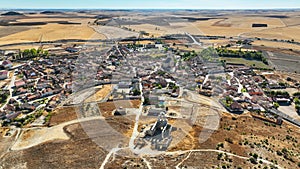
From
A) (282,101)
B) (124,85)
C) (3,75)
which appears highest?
(3,75)

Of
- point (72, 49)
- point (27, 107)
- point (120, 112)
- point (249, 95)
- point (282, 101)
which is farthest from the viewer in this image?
point (72, 49)

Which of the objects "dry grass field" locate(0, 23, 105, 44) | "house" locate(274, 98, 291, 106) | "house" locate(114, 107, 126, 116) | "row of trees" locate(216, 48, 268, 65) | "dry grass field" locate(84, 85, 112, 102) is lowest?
"house" locate(274, 98, 291, 106)

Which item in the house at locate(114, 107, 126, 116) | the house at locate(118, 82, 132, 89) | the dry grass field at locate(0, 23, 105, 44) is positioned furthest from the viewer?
the dry grass field at locate(0, 23, 105, 44)

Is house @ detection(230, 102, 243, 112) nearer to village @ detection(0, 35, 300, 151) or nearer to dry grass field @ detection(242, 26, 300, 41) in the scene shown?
village @ detection(0, 35, 300, 151)

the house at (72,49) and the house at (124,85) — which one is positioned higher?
the house at (72,49)

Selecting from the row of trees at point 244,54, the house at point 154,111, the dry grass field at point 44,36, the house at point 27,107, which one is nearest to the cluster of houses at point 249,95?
the house at point 154,111

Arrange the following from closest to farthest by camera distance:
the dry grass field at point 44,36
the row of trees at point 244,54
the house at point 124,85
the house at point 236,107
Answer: the house at point 236,107 < the house at point 124,85 < the row of trees at point 244,54 < the dry grass field at point 44,36

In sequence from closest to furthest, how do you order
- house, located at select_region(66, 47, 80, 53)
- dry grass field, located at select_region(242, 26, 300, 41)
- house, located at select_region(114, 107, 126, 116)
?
house, located at select_region(114, 107, 126, 116) < house, located at select_region(66, 47, 80, 53) < dry grass field, located at select_region(242, 26, 300, 41)

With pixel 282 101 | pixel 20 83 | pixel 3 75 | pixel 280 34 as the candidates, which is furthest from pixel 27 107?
pixel 280 34

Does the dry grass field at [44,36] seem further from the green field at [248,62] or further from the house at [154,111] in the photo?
the house at [154,111]

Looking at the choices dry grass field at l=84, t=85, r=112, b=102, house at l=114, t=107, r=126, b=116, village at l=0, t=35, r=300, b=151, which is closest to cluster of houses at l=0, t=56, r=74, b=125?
village at l=0, t=35, r=300, b=151

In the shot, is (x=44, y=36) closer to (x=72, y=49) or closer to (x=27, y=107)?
(x=72, y=49)
